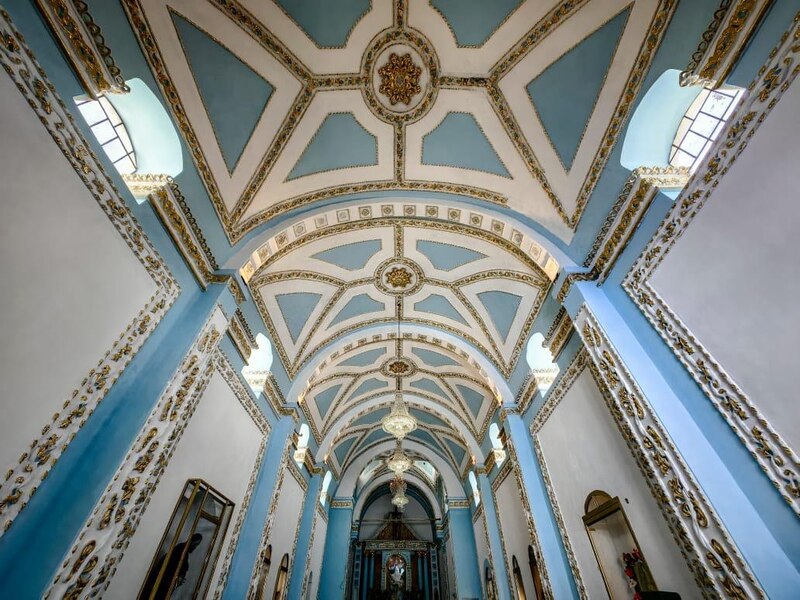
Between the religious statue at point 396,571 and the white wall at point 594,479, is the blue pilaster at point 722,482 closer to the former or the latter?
the white wall at point 594,479

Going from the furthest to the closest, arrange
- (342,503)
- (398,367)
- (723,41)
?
1. (342,503)
2. (398,367)
3. (723,41)

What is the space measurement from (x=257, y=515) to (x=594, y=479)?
653cm

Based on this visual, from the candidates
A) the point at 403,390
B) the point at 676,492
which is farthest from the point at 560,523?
the point at 403,390

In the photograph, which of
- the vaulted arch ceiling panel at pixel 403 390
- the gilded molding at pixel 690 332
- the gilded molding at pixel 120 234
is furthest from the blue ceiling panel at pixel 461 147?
the vaulted arch ceiling panel at pixel 403 390

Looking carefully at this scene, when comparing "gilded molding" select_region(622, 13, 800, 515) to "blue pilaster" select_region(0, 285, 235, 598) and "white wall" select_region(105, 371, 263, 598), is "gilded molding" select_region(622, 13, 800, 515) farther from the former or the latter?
"white wall" select_region(105, 371, 263, 598)

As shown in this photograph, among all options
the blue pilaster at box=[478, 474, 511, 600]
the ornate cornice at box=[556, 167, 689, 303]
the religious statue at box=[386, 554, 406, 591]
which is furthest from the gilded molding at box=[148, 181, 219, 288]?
the religious statue at box=[386, 554, 406, 591]

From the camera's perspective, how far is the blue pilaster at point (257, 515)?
21.3 feet

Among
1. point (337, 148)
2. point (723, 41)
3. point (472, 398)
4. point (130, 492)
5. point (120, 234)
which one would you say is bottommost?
point (130, 492)

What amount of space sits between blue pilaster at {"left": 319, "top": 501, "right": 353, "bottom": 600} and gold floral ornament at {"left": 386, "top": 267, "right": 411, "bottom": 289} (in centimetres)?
1331

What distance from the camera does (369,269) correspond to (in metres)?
8.95

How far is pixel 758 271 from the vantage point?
297cm

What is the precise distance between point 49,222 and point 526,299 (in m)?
7.76

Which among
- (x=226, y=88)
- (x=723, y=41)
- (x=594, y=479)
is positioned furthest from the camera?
(x=594, y=479)

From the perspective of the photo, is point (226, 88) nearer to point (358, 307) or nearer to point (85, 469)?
point (85, 469)
